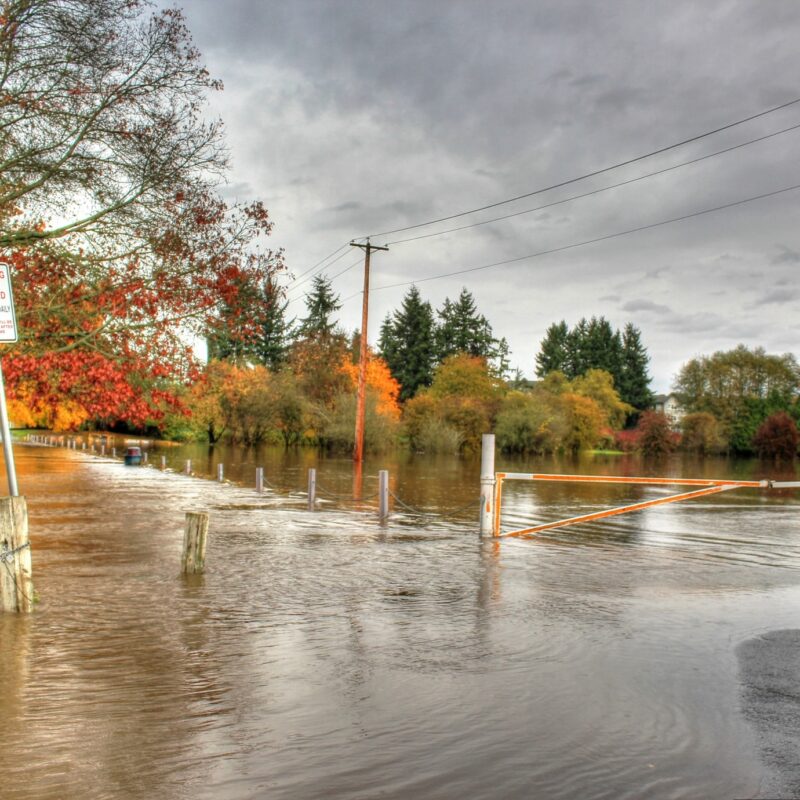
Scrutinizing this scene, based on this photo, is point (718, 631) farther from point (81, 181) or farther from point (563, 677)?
point (81, 181)

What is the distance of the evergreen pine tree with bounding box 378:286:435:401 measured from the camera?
347 feet

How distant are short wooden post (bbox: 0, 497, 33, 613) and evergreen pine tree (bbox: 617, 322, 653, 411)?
406ft

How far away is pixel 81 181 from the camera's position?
1353cm

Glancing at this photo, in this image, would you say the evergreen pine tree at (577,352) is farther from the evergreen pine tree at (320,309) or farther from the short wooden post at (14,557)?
the short wooden post at (14,557)

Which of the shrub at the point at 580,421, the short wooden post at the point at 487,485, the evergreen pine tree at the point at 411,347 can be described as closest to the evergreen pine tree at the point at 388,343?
the evergreen pine tree at the point at 411,347

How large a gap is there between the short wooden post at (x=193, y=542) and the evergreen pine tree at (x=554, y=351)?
129345 mm

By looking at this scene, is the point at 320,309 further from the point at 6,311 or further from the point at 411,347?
the point at 6,311

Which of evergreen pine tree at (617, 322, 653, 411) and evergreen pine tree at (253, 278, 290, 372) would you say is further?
evergreen pine tree at (617, 322, 653, 411)

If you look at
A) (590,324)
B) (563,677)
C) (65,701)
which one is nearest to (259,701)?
(65,701)

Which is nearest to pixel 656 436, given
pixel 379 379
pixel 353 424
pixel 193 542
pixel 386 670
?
pixel 379 379

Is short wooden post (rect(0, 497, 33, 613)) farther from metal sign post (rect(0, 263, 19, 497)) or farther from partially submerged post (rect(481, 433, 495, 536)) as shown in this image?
partially submerged post (rect(481, 433, 495, 536))

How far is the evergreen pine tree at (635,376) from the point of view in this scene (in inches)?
4985

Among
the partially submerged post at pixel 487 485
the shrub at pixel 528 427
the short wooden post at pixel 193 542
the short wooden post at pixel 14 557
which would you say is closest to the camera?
the short wooden post at pixel 14 557

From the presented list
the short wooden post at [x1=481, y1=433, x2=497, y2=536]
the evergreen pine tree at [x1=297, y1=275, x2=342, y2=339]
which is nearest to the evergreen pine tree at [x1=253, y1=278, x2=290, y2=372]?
the evergreen pine tree at [x1=297, y1=275, x2=342, y2=339]
